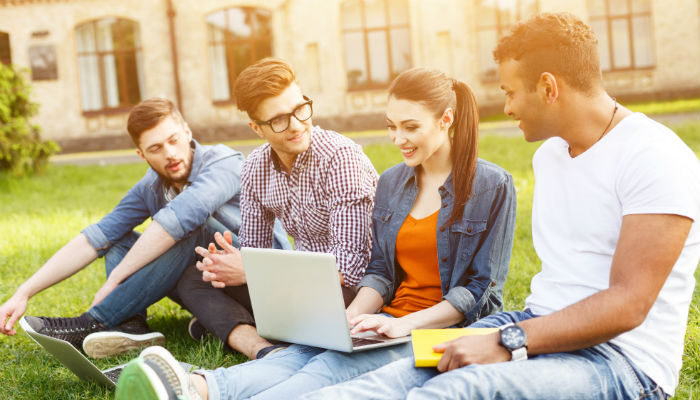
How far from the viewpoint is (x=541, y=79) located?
2426mm

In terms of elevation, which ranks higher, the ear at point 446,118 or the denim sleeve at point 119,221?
the ear at point 446,118

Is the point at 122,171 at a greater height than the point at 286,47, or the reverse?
the point at 286,47

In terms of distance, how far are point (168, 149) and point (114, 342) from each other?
1058mm

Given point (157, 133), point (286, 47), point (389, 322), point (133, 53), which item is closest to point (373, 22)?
point (286, 47)

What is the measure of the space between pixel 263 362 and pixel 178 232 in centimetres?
125

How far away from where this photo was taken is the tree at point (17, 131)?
12.8 m

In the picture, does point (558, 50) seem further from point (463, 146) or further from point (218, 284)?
point (218, 284)

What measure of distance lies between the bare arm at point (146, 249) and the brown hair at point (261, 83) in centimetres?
84

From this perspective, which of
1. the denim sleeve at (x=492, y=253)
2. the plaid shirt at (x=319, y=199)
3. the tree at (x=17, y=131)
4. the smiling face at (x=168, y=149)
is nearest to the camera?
the denim sleeve at (x=492, y=253)

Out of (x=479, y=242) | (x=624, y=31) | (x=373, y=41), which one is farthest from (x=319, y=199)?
(x=624, y=31)

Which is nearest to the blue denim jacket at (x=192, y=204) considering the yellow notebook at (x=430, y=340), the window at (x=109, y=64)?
the yellow notebook at (x=430, y=340)

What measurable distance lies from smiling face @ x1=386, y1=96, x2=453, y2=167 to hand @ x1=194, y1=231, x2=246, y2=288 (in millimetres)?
1000

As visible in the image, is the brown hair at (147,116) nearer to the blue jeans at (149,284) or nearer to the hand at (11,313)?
the blue jeans at (149,284)

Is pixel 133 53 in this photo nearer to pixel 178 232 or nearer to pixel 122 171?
pixel 122 171
